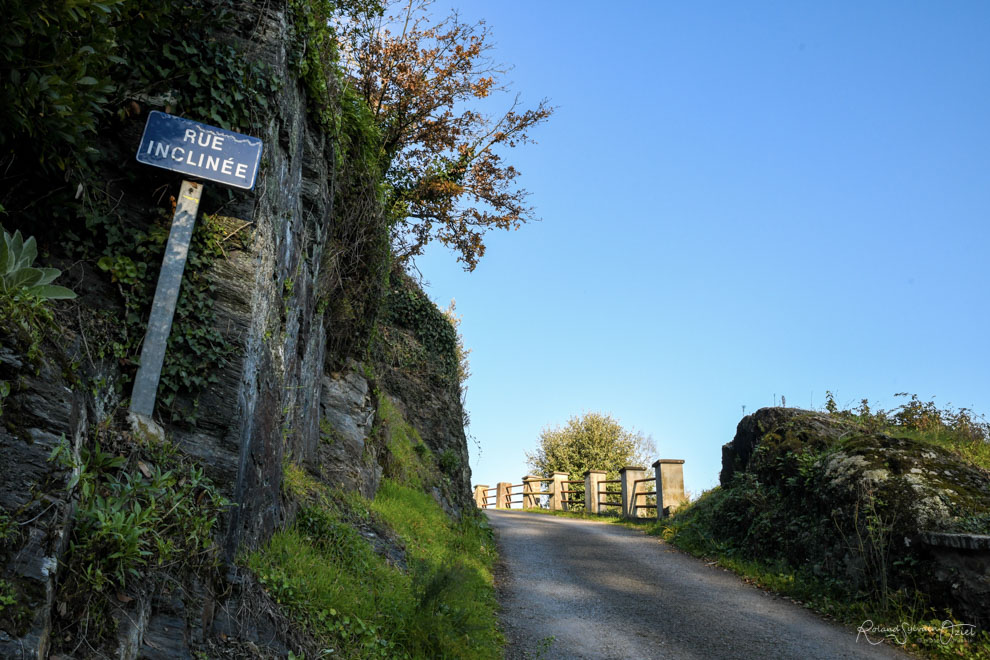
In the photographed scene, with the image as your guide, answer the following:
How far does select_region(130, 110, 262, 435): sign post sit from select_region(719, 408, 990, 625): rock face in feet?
26.2

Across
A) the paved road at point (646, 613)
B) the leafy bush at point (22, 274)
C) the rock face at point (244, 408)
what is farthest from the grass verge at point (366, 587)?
the leafy bush at point (22, 274)

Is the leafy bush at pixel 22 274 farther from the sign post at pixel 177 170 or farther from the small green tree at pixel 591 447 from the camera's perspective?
the small green tree at pixel 591 447

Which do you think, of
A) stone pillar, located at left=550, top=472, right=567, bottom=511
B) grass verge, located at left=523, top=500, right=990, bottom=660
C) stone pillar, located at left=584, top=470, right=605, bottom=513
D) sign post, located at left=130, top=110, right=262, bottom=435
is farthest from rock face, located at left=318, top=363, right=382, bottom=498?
stone pillar, located at left=550, top=472, right=567, bottom=511

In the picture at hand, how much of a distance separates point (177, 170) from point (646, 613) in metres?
7.06

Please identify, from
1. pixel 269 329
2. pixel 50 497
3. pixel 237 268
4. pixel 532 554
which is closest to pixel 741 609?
pixel 532 554

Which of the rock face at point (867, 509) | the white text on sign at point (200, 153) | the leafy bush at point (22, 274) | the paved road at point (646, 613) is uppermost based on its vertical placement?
the white text on sign at point (200, 153)

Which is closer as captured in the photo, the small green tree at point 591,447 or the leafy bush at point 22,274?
the leafy bush at point 22,274

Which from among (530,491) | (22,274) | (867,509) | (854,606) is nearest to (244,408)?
(22,274)

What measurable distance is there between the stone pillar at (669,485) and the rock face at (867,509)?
4259 mm

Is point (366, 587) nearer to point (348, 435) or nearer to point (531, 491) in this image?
point (348, 435)

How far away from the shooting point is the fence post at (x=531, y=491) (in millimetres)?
28406

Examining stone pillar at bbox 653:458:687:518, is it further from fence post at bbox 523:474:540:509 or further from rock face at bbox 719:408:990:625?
fence post at bbox 523:474:540:509

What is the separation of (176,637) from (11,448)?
1245 millimetres

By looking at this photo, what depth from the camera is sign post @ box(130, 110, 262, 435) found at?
166 inches
